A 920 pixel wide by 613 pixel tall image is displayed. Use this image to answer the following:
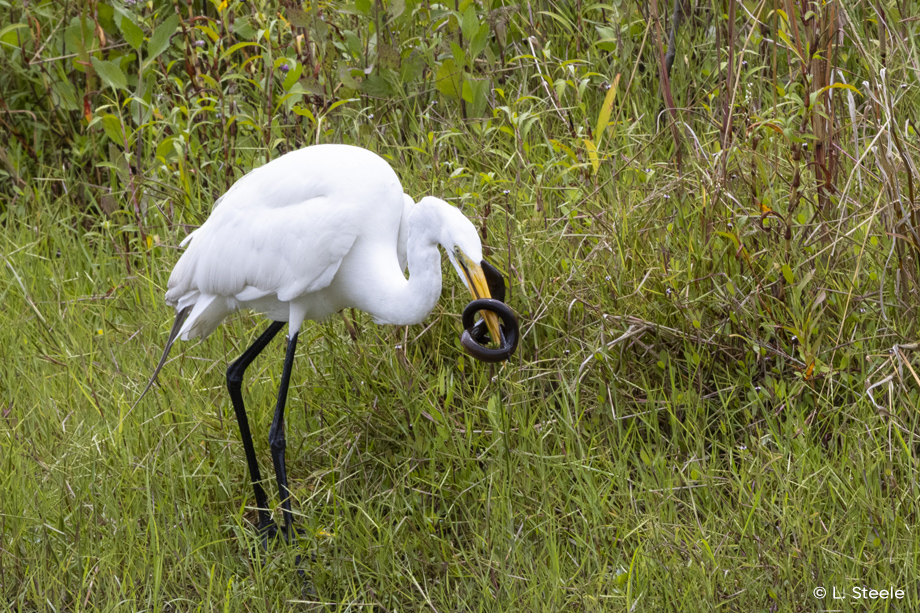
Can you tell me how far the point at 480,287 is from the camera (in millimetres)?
2512

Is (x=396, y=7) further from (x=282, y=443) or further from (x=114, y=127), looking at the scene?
(x=282, y=443)

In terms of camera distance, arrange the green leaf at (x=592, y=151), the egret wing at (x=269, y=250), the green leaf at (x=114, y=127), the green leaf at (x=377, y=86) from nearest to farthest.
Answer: the egret wing at (x=269, y=250)
the green leaf at (x=592, y=151)
the green leaf at (x=114, y=127)
the green leaf at (x=377, y=86)

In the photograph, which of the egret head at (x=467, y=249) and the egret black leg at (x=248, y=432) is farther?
the egret black leg at (x=248, y=432)

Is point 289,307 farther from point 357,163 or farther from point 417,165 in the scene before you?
point 417,165

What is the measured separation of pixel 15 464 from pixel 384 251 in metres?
1.31

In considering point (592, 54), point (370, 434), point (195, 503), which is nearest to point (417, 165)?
point (592, 54)

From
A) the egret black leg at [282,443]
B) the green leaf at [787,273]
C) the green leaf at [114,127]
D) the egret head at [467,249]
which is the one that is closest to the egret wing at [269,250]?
the egret black leg at [282,443]

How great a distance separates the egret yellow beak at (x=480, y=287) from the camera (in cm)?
251

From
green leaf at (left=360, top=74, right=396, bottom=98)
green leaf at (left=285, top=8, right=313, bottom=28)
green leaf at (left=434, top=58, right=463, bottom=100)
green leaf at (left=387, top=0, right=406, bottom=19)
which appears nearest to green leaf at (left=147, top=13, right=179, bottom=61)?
green leaf at (left=285, top=8, right=313, bottom=28)

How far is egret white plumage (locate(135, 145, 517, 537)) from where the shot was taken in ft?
8.73

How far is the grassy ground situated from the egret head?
462 millimetres

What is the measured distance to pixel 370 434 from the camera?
3.06 meters

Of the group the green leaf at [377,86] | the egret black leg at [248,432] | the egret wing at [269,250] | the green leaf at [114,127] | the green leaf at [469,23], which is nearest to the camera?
the egret wing at [269,250]

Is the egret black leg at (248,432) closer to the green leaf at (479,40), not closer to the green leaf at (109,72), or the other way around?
the green leaf at (479,40)
